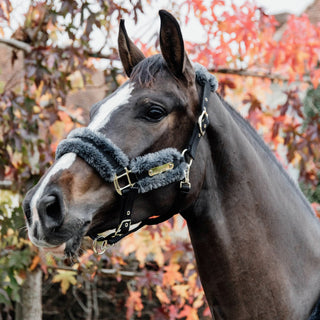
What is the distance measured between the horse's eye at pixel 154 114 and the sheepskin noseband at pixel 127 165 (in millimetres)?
141

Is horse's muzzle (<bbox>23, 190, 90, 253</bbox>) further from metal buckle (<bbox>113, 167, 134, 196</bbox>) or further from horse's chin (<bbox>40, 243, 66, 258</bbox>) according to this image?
metal buckle (<bbox>113, 167, 134, 196</bbox>)

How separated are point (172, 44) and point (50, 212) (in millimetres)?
893

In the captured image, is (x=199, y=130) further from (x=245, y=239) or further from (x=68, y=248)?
(x=68, y=248)

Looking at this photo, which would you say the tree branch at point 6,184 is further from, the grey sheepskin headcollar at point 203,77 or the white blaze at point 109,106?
the grey sheepskin headcollar at point 203,77

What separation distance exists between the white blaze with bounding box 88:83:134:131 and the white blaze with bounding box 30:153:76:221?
16 centimetres

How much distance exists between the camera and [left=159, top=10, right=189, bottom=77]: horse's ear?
2.08 metres

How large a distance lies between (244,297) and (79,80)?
3380 millimetres

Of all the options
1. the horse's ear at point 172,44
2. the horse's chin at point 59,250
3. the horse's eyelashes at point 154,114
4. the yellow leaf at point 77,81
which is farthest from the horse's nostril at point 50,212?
the yellow leaf at point 77,81

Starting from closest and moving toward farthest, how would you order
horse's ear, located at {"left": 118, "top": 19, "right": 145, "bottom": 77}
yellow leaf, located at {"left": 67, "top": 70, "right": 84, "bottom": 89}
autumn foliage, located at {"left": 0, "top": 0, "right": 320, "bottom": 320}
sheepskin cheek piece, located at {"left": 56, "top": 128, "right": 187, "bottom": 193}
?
sheepskin cheek piece, located at {"left": 56, "top": 128, "right": 187, "bottom": 193}
horse's ear, located at {"left": 118, "top": 19, "right": 145, "bottom": 77}
autumn foliage, located at {"left": 0, "top": 0, "right": 320, "bottom": 320}
yellow leaf, located at {"left": 67, "top": 70, "right": 84, "bottom": 89}

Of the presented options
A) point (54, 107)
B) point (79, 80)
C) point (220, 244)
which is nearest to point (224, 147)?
point (220, 244)

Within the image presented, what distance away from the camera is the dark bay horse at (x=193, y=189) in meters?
1.93

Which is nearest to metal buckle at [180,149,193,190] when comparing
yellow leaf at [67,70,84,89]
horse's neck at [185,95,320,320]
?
horse's neck at [185,95,320,320]

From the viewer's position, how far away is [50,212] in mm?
1810

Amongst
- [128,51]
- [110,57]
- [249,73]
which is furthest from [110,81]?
[128,51]
